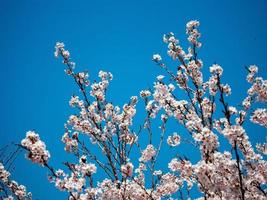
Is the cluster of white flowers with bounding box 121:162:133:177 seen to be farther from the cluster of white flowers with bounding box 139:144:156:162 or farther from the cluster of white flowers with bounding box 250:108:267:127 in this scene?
the cluster of white flowers with bounding box 250:108:267:127

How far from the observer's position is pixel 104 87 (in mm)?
8758

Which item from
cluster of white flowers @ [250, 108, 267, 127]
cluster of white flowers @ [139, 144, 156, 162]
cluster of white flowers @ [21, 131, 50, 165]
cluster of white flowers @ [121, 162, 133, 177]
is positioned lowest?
cluster of white flowers @ [21, 131, 50, 165]

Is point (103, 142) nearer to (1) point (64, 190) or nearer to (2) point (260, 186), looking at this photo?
(1) point (64, 190)

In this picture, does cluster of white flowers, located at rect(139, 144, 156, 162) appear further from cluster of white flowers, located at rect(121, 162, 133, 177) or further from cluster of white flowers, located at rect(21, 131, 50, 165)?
cluster of white flowers, located at rect(21, 131, 50, 165)

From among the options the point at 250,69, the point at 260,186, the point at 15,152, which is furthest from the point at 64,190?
the point at 250,69

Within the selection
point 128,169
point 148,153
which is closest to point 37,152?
point 128,169

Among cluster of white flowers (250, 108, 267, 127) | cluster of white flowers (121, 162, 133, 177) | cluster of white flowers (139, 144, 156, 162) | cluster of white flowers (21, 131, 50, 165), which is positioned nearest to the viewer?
cluster of white flowers (21, 131, 50, 165)

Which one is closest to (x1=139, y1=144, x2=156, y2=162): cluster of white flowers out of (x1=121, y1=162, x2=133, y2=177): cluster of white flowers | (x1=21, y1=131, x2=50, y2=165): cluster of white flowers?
(x1=121, y1=162, x2=133, y2=177): cluster of white flowers

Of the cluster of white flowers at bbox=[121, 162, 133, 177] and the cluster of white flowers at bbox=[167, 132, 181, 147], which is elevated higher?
the cluster of white flowers at bbox=[167, 132, 181, 147]

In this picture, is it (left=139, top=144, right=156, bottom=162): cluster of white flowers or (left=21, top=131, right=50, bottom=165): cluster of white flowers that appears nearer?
(left=21, top=131, right=50, bottom=165): cluster of white flowers

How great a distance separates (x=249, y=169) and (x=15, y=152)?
17.8 ft

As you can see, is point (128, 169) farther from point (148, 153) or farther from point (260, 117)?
point (260, 117)

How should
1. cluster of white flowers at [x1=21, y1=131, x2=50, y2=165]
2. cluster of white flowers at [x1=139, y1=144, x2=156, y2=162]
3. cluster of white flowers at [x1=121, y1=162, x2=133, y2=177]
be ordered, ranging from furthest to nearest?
cluster of white flowers at [x1=139, y1=144, x2=156, y2=162] < cluster of white flowers at [x1=121, y1=162, x2=133, y2=177] < cluster of white flowers at [x1=21, y1=131, x2=50, y2=165]

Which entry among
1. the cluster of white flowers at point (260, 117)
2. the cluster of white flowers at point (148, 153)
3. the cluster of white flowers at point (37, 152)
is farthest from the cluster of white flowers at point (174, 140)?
the cluster of white flowers at point (37, 152)
